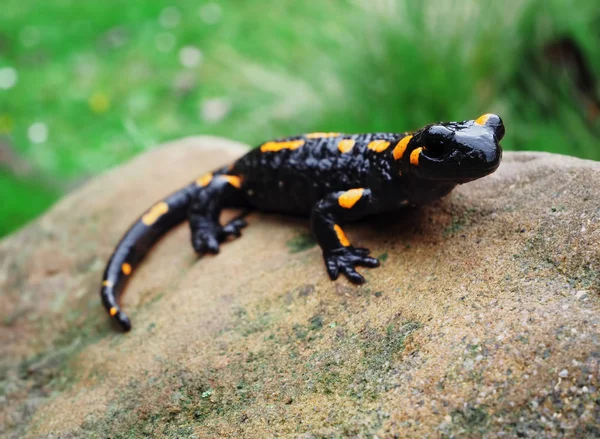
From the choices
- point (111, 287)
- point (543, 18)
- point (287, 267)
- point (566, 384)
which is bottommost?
point (111, 287)

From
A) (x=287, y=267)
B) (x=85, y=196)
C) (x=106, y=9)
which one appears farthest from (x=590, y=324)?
(x=106, y=9)

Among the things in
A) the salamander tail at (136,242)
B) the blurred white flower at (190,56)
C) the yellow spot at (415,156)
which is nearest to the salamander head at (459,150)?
the yellow spot at (415,156)

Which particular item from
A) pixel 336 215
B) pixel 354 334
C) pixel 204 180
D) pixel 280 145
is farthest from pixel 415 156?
pixel 204 180

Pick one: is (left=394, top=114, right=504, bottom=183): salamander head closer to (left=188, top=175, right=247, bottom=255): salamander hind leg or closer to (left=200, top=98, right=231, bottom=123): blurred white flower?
(left=188, top=175, right=247, bottom=255): salamander hind leg

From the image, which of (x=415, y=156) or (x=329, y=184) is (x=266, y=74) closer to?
(x=329, y=184)

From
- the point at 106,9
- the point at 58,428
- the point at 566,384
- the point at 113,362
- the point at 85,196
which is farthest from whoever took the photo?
the point at 106,9

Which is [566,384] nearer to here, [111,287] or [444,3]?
[111,287]

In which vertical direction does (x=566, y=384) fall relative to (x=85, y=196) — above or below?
above
